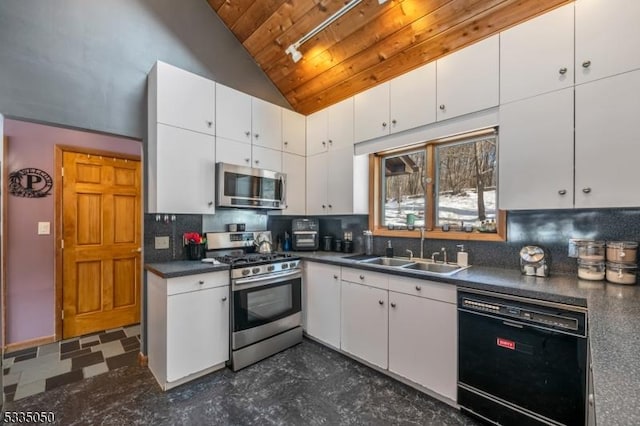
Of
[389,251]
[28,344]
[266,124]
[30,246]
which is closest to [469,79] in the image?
[389,251]

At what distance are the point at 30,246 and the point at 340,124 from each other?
342 cm

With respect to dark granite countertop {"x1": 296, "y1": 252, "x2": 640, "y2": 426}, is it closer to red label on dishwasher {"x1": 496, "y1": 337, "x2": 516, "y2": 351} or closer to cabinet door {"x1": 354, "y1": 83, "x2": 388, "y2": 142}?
red label on dishwasher {"x1": 496, "y1": 337, "x2": 516, "y2": 351}

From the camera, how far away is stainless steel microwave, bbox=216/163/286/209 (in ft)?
8.82

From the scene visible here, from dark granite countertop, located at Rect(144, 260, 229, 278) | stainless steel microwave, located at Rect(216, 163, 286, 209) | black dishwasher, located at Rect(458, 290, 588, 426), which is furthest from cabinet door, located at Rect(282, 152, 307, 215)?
black dishwasher, located at Rect(458, 290, 588, 426)

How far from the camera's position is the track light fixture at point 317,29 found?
229 cm

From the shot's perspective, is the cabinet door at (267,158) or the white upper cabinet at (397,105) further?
the cabinet door at (267,158)

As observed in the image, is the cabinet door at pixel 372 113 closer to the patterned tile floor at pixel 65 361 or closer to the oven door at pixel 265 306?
the oven door at pixel 265 306

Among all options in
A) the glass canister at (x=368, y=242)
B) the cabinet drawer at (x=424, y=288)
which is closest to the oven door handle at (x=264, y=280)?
the glass canister at (x=368, y=242)

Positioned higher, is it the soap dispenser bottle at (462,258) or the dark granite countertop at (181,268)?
the soap dispenser bottle at (462,258)

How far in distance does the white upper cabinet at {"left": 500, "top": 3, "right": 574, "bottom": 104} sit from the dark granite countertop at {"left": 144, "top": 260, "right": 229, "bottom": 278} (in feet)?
8.39

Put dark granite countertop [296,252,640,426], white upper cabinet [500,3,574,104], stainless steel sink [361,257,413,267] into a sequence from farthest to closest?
stainless steel sink [361,257,413,267] < white upper cabinet [500,3,574,104] < dark granite countertop [296,252,640,426]

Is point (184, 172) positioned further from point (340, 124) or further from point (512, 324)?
point (512, 324)

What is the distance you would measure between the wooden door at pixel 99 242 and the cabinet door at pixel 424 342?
3104mm

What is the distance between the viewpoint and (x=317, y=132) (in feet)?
11.1
